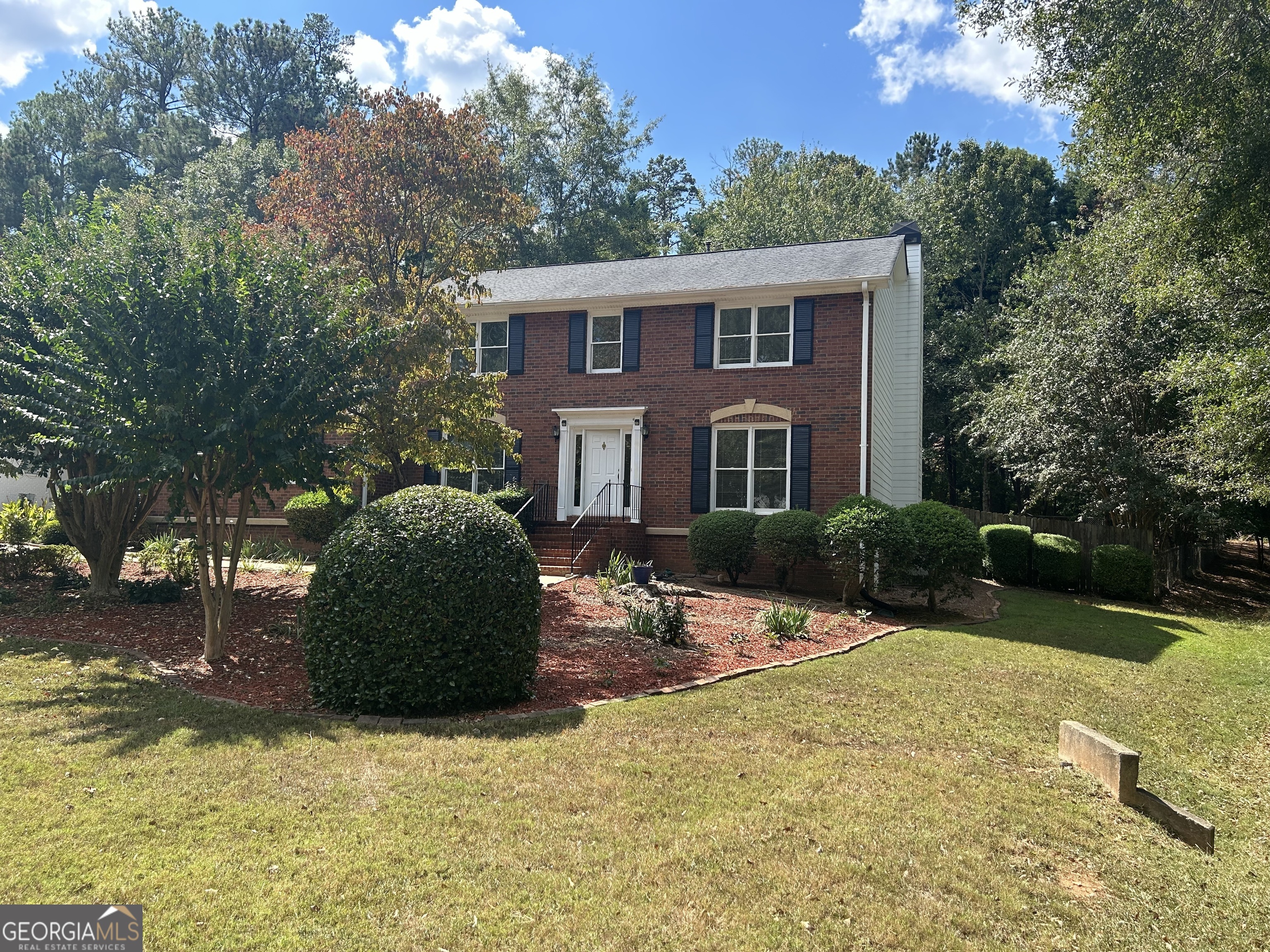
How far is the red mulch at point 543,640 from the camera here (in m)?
6.77

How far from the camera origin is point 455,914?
3115 millimetres

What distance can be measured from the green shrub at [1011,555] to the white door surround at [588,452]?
8.12 meters

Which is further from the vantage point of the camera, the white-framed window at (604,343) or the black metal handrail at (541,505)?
the white-framed window at (604,343)

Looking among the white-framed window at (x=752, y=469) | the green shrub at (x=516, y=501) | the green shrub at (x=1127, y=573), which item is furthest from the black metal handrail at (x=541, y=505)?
the green shrub at (x=1127, y=573)

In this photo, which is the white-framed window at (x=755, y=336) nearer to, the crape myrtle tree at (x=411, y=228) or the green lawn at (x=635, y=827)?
the crape myrtle tree at (x=411, y=228)

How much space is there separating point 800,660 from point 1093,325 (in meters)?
13.6

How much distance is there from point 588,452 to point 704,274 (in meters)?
4.61

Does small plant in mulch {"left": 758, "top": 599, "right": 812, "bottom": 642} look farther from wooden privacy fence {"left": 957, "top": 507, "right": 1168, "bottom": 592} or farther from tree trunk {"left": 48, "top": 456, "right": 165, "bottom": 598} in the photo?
tree trunk {"left": 48, "top": 456, "right": 165, "bottom": 598}

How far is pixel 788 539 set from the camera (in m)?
13.2

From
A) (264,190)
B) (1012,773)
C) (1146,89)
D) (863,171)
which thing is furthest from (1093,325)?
(264,190)

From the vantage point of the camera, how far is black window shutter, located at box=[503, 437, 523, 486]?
55.8 feet

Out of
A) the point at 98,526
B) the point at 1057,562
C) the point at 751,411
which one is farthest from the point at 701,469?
the point at 98,526

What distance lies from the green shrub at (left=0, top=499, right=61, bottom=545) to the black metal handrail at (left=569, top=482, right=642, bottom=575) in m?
8.96

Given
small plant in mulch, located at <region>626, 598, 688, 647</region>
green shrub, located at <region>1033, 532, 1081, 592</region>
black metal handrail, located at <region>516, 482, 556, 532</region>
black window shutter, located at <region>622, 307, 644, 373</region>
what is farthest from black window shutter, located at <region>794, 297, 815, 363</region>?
small plant in mulch, located at <region>626, 598, 688, 647</region>
